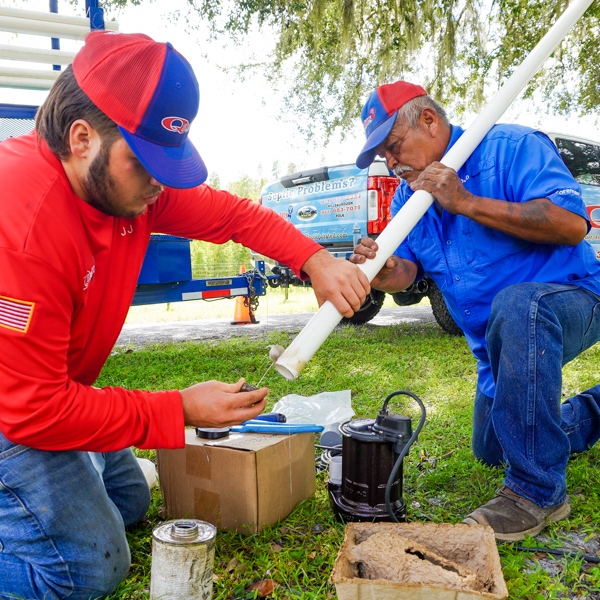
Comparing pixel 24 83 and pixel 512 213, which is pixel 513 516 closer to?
pixel 512 213

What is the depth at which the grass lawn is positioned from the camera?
1719 mm

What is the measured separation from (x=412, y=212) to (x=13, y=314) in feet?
4.80

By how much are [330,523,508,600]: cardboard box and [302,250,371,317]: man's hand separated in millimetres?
782

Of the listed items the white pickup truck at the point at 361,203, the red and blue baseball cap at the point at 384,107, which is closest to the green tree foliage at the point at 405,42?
the white pickup truck at the point at 361,203

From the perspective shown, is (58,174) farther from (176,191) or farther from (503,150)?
(503,150)

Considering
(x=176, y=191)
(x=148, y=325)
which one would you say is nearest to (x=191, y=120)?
(x=176, y=191)

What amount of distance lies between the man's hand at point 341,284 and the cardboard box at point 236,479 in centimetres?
65

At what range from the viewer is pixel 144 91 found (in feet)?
4.51

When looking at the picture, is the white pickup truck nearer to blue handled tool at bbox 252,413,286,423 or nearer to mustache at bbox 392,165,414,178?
mustache at bbox 392,165,414,178

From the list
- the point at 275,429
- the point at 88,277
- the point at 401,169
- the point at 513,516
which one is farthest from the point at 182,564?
the point at 401,169

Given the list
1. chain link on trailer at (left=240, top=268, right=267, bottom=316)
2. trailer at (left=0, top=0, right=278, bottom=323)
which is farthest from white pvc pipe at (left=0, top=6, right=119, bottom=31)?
chain link on trailer at (left=240, top=268, right=267, bottom=316)

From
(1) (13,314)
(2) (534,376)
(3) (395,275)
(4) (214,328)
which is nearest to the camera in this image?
(1) (13,314)

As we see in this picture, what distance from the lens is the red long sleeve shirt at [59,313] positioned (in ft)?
4.33

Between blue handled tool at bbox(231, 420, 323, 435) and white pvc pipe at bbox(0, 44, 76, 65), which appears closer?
blue handled tool at bbox(231, 420, 323, 435)
